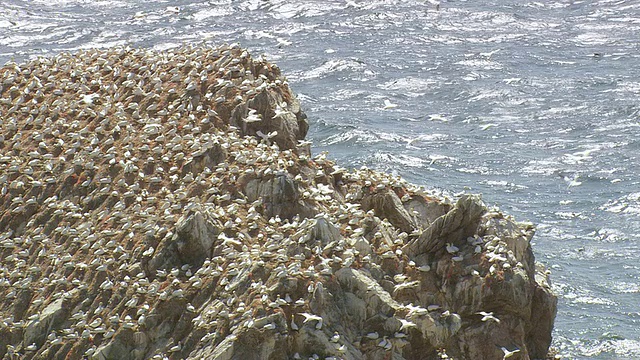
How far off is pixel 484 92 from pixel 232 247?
3999 cm

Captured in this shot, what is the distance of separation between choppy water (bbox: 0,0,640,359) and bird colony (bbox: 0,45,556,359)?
11.0 metres

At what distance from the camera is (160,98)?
2530 cm

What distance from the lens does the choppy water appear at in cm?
3675

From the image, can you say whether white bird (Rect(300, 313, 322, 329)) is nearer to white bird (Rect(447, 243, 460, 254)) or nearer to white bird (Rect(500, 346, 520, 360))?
white bird (Rect(447, 243, 460, 254))

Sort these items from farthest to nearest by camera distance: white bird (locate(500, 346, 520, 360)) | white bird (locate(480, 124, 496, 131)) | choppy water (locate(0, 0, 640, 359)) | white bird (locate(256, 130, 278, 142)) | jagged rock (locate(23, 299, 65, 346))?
white bird (locate(480, 124, 496, 131)) → choppy water (locate(0, 0, 640, 359)) → white bird (locate(256, 130, 278, 142)) → jagged rock (locate(23, 299, 65, 346)) → white bird (locate(500, 346, 520, 360))

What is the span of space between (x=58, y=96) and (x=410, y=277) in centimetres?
1264

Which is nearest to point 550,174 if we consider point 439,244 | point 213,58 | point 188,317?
point 213,58

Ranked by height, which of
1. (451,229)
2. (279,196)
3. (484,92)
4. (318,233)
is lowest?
(484,92)

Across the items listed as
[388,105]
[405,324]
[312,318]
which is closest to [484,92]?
[388,105]

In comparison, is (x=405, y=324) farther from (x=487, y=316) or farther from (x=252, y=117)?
(x=252, y=117)

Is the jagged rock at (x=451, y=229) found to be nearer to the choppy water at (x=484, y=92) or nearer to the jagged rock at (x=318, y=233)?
the jagged rock at (x=318, y=233)

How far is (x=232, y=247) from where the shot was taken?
62.2ft

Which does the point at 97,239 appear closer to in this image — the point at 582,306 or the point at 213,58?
the point at 213,58

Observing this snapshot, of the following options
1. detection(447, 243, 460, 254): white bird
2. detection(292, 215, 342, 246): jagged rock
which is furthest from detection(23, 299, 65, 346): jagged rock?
detection(447, 243, 460, 254): white bird
